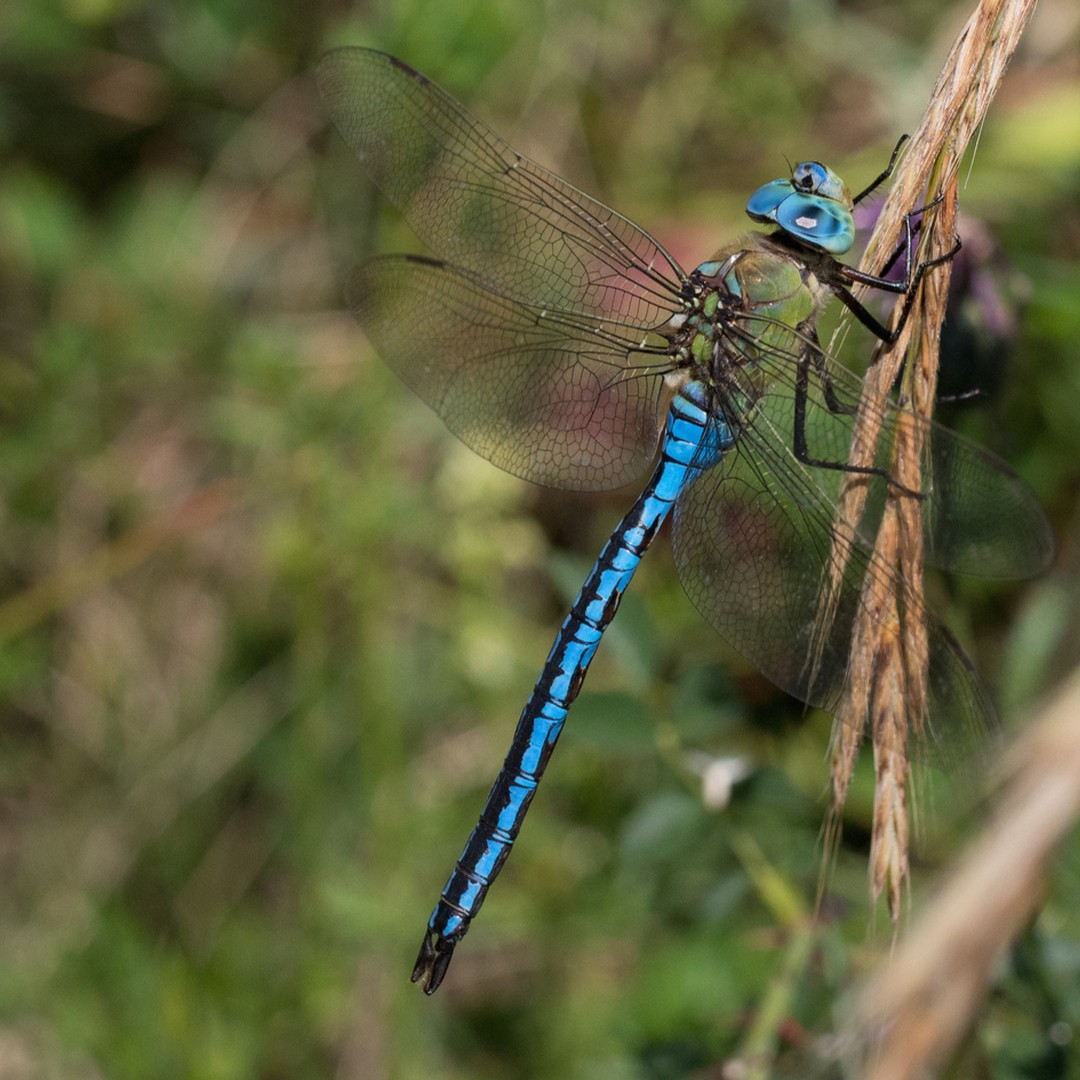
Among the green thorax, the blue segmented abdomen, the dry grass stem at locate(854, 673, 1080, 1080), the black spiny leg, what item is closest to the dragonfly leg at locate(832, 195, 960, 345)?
the black spiny leg

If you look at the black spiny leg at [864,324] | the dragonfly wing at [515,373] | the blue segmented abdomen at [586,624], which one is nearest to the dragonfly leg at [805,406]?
the black spiny leg at [864,324]

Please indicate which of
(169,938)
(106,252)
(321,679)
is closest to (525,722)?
(321,679)

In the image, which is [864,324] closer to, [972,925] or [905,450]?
[905,450]

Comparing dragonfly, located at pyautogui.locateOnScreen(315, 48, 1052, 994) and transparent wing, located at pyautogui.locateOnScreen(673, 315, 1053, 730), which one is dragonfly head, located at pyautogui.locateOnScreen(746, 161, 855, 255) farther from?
transparent wing, located at pyautogui.locateOnScreen(673, 315, 1053, 730)

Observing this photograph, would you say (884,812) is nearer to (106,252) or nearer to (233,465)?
(233,465)

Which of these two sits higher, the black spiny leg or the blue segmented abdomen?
the black spiny leg

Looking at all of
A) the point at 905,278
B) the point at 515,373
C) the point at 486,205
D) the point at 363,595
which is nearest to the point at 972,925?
the point at 905,278

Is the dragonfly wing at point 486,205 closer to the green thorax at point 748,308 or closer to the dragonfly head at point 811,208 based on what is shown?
the green thorax at point 748,308
